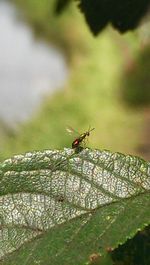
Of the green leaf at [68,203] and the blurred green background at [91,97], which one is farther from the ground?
the blurred green background at [91,97]

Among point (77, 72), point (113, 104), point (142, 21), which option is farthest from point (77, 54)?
point (142, 21)

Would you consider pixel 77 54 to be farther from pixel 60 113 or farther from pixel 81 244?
pixel 81 244

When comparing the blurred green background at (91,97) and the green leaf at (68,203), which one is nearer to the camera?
the green leaf at (68,203)

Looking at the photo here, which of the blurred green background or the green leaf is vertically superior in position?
the blurred green background

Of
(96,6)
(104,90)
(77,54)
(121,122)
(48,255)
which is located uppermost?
(77,54)

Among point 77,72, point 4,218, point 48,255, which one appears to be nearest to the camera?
point 48,255

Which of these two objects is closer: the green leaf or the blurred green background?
the green leaf
